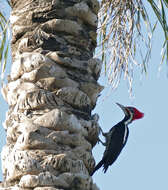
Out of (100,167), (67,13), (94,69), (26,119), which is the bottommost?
(100,167)

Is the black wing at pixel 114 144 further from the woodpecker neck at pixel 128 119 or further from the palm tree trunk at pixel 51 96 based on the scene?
the palm tree trunk at pixel 51 96

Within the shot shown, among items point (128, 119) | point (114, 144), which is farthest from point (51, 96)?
point (128, 119)

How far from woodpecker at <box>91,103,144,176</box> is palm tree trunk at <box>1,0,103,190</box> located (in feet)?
8.72

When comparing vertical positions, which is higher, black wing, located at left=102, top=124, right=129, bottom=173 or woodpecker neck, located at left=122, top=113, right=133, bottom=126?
woodpecker neck, located at left=122, top=113, right=133, bottom=126

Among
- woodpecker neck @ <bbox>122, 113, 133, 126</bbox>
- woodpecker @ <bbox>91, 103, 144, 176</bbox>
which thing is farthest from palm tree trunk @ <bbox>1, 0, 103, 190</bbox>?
woodpecker neck @ <bbox>122, 113, 133, 126</bbox>

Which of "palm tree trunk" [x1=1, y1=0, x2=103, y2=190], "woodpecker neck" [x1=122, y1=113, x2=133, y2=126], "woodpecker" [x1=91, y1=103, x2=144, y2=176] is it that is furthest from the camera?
"woodpecker neck" [x1=122, y1=113, x2=133, y2=126]

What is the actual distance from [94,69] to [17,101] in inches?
20.3

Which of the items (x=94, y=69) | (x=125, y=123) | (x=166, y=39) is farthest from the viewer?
(x=125, y=123)

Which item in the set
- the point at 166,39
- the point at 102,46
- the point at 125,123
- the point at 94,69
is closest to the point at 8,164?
the point at 94,69

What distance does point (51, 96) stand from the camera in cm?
255

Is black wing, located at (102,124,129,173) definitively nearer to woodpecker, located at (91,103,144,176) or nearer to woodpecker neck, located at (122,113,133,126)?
woodpecker, located at (91,103,144,176)

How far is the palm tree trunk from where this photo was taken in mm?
2309

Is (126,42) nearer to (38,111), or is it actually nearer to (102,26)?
(102,26)

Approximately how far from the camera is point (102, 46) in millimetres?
4324
